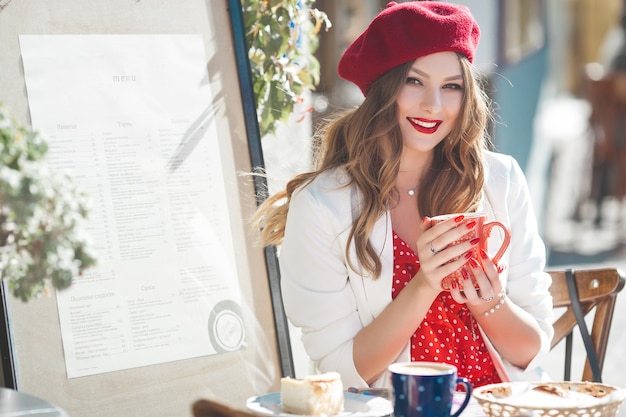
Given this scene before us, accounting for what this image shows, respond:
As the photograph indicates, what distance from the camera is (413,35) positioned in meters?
2.07

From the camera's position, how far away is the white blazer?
2107 mm

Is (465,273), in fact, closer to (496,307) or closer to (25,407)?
(496,307)

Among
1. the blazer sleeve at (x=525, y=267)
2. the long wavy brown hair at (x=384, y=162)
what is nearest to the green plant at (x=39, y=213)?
the long wavy brown hair at (x=384, y=162)

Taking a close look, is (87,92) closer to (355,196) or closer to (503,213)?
(355,196)

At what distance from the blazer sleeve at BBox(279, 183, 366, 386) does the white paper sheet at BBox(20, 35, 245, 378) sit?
25 cm

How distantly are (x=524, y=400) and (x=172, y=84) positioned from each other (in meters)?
1.26

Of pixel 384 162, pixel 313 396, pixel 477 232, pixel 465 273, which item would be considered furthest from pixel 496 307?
pixel 313 396

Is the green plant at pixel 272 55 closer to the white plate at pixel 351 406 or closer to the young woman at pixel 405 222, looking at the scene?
the young woman at pixel 405 222

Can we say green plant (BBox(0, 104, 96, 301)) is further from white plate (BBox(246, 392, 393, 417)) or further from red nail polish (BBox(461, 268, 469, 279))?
red nail polish (BBox(461, 268, 469, 279))

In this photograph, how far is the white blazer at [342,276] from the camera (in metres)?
2.11

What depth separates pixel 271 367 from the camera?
241cm

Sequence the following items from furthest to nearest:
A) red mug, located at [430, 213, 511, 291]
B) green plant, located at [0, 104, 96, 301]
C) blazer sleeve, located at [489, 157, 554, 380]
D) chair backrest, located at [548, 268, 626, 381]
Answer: chair backrest, located at [548, 268, 626, 381] → blazer sleeve, located at [489, 157, 554, 380] → red mug, located at [430, 213, 511, 291] → green plant, located at [0, 104, 96, 301]

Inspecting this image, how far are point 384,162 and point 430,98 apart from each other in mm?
218

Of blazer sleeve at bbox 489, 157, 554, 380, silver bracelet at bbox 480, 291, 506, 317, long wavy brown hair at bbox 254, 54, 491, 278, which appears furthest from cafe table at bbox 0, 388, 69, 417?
blazer sleeve at bbox 489, 157, 554, 380
